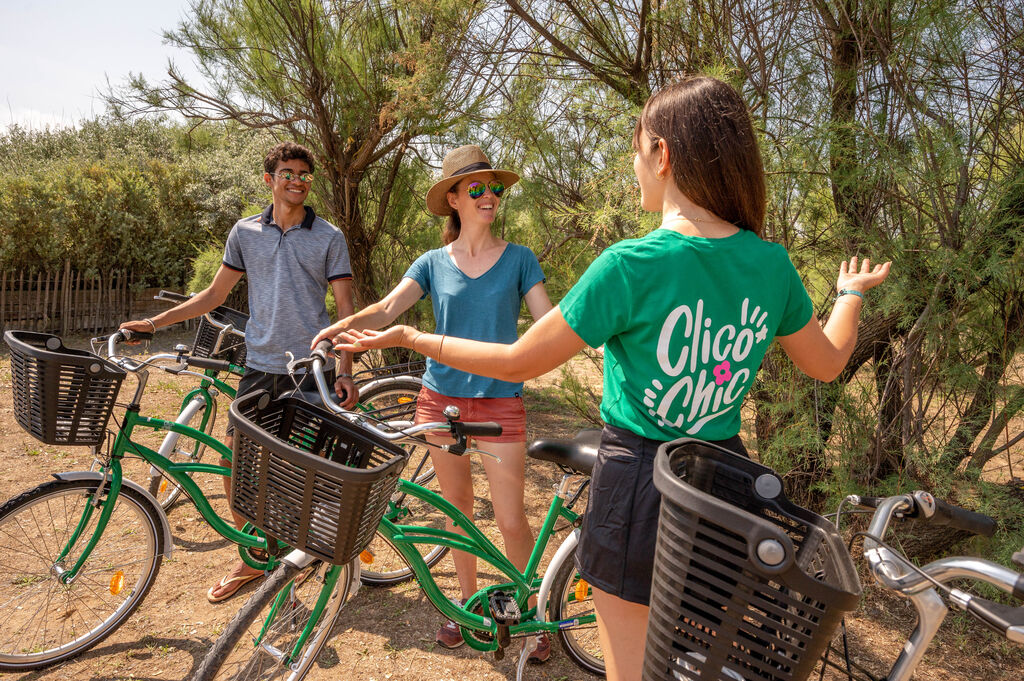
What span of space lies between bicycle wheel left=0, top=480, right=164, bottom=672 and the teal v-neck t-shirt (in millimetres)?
1344

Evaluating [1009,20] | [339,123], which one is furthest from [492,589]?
[339,123]

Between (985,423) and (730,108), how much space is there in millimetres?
2569

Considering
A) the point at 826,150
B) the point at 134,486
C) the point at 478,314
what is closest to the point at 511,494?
the point at 478,314

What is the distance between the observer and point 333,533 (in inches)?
59.5

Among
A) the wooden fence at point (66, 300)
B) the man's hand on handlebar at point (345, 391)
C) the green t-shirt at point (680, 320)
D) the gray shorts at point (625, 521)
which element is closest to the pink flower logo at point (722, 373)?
the green t-shirt at point (680, 320)

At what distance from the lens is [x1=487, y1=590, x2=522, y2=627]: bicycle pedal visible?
2.38 m

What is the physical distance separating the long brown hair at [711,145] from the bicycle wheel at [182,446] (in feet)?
8.53

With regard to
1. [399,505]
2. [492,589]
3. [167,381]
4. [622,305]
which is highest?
[622,305]

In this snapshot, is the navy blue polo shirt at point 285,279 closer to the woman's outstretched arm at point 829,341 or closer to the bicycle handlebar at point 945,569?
the woman's outstretched arm at point 829,341

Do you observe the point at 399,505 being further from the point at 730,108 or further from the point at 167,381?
the point at 167,381

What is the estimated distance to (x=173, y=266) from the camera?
38.2 feet

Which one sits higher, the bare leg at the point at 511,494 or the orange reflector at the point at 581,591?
the bare leg at the point at 511,494

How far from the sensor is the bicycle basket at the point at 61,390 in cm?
228

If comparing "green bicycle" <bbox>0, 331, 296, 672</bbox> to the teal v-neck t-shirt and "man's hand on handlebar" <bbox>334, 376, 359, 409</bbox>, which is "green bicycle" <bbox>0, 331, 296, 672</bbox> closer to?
"man's hand on handlebar" <bbox>334, 376, 359, 409</bbox>
